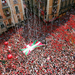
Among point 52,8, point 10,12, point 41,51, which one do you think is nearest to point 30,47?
point 41,51

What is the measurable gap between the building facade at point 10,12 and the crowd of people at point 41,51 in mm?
2180

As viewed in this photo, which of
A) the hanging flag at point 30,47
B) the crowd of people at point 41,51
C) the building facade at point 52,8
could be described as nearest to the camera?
the crowd of people at point 41,51

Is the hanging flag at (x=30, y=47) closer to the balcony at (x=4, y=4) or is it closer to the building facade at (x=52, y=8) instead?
the building facade at (x=52, y=8)

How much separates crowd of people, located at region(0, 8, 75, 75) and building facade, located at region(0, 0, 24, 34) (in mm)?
2180

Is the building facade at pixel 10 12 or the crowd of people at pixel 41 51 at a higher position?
the building facade at pixel 10 12

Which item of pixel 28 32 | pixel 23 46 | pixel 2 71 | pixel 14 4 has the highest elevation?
pixel 14 4

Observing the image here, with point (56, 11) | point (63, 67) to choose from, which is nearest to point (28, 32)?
point (56, 11)

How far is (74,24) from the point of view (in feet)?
67.7

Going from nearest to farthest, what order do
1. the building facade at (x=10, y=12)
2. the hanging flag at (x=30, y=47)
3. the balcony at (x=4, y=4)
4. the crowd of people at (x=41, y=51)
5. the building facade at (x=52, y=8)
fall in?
the crowd of people at (x=41, y=51) < the hanging flag at (x=30, y=47) < the balcony at (x=4, y=4) < the building facade at (x=10, y=12) < the building facade at (x=52, y=8)

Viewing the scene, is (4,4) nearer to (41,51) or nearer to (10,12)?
(10,12)

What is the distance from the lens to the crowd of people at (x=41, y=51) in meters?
12.8

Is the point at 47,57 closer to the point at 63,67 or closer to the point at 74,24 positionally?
the point at 63,67

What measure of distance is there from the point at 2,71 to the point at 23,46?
604 cm

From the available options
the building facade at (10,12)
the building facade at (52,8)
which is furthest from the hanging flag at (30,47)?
the building facade at (10,12)
